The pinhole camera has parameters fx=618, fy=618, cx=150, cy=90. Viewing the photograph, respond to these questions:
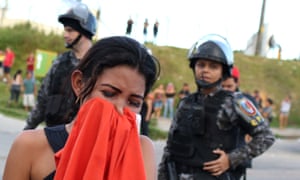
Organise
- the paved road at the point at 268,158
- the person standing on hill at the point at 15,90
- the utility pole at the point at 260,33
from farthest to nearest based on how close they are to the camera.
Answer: the utility pole at the point at 260,33, the person standing on hill at the point at 15,90, the paved road at the point at 268,158

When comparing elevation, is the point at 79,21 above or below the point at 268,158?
above

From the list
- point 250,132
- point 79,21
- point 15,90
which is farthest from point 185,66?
point 250,132

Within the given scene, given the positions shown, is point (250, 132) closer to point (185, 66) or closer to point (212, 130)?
point (212, 130)

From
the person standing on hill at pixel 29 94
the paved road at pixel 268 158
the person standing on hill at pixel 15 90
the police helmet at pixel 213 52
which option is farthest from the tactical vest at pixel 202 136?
the person standing on hill at pixel 15 90

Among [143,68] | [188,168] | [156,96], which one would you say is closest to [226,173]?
[188,168]

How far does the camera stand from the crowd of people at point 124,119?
1.60 metres

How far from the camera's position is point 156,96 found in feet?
74.5

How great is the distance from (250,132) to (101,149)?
2.39 metres

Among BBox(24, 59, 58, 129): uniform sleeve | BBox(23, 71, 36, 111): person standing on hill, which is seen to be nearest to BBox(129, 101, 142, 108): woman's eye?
BBox(24, 59, 58, 129): uniform sleeve

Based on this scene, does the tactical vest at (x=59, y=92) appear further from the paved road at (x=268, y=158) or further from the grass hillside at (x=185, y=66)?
the grass hillside at (x=185, y=66)

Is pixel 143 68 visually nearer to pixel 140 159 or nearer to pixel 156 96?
pixel 140 159

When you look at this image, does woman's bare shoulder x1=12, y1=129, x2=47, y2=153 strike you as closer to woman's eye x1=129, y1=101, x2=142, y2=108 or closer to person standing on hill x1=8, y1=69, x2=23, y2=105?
woman's eye x1=129, y1=101, x2=142, y2=108

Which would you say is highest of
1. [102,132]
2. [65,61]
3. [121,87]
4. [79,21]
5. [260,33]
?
[260,33]

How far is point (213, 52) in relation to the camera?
13.0 feet
